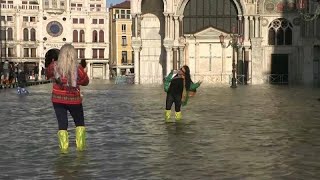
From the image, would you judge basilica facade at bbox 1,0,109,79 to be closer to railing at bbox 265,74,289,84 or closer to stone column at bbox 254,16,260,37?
railing at bbox 265,74,289,84

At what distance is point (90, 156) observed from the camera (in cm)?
1130

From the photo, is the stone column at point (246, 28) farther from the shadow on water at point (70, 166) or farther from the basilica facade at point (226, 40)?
the shadow on water at point (70, 166)

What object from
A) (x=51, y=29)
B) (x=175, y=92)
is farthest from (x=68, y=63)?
(x=51, y=29)

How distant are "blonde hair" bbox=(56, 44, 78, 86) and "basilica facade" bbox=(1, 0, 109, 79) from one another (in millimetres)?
98650

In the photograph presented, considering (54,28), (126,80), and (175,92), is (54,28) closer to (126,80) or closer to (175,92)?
(126,80)

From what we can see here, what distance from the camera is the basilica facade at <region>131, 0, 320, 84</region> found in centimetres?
6506

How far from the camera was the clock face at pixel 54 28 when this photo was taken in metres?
113

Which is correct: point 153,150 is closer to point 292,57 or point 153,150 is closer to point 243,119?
point 243,119

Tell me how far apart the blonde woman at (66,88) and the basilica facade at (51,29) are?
323 feet

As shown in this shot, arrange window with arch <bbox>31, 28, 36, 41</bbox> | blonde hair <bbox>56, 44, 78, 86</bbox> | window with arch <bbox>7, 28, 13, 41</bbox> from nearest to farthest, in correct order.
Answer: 1. blonde hair <bbox>56, 44, 78, 86</bbox>
2. window with arch <bbox>7, 28, 13, 41</bbox>
3. window with arch <bbox>31, 28, 36, 41</bbox>

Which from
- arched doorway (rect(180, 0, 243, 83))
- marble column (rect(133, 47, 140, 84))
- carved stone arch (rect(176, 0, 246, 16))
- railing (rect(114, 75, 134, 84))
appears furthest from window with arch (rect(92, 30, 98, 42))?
carved stone arch (rect(176, 0, 246, 16))

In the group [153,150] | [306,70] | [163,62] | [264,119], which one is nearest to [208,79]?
[163,62]

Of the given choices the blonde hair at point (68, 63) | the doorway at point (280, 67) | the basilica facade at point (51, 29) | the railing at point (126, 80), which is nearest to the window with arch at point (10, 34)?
the basilica facade at point (51, 29)

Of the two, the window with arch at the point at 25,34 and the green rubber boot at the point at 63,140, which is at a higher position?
the window with arch at the point at 25,34
